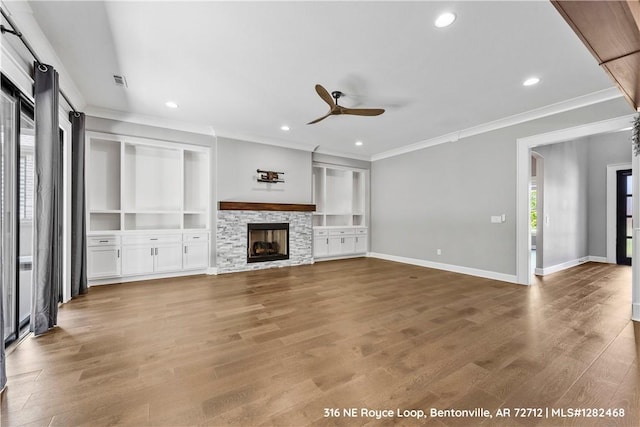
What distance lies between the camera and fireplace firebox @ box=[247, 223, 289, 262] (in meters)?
5.61

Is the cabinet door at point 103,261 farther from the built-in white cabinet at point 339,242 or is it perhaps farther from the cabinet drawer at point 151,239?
the built-in white cabinet at point 339,242

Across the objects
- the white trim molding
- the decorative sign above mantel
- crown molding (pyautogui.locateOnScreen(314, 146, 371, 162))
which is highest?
crown molding (pyautogui.locateOnScreen(314, 146, 371, 162))

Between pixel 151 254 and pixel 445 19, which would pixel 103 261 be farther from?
pixel 445 19

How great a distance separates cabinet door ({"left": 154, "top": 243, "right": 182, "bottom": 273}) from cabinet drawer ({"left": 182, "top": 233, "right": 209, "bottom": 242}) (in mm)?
158

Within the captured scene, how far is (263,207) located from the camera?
559 centimetres

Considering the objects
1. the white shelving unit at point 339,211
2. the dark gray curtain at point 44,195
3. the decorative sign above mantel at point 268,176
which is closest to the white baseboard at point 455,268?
the white shelving unit at point 339,211

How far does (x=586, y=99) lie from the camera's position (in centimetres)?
366

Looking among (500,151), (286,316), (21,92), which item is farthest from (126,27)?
(500,151)

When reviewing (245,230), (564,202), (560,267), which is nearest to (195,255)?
(245,230)

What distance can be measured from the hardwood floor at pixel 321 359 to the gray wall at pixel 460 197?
1356 millimetres

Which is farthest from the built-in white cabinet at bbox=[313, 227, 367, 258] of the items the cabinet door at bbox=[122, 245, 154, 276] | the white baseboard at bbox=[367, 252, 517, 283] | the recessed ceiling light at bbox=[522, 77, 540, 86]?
the recessed ceiling light at bbox=[522, 77, 540, 86]

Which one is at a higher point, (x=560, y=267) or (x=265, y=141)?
(x=265, y=141)

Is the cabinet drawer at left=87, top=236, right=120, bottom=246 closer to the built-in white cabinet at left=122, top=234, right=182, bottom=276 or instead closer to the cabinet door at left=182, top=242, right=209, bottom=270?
the built-in white cabinet at left=122, top=234, right=182, bottom=276

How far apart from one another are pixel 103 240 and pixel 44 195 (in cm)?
214
